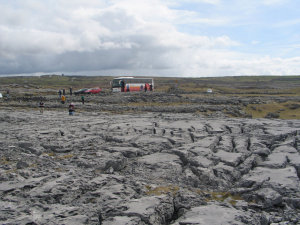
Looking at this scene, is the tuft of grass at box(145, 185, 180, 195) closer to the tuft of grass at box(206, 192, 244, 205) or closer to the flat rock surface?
the flat rock surface

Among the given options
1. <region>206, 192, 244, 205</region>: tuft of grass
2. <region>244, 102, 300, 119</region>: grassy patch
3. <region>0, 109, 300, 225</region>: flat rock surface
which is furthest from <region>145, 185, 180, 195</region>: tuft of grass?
<region>244, 102, 300, 119</region>: grassy patch

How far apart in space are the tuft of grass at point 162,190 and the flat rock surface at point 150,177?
0.09 ft

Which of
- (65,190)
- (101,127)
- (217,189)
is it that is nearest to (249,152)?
(217,189)

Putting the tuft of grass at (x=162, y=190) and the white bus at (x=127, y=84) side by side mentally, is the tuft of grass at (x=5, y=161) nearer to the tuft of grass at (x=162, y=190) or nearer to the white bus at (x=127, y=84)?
the tuft of grass at (x=162, y=190)

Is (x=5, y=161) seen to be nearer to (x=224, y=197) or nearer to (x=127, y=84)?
(x=224, y=197)

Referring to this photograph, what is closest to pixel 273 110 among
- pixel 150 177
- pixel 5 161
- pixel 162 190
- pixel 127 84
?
pixel 150 177

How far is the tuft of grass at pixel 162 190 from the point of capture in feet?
26.9

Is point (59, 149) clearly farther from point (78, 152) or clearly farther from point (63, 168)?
point (63, 168)

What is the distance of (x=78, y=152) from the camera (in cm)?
1234

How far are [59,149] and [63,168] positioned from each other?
2965mm

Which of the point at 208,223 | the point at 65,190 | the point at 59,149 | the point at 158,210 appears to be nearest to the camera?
the point at 208,223

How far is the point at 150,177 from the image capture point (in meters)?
9.64

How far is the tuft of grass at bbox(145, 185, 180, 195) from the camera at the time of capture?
8.19m

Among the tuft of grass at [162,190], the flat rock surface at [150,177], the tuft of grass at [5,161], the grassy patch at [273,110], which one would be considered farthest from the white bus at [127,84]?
the tuft of grass at [162,190]
